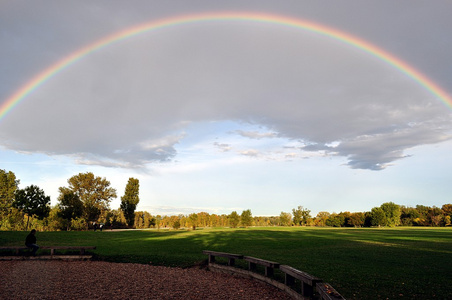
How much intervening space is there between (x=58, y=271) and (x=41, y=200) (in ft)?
Result: 151

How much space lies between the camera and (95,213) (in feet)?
216

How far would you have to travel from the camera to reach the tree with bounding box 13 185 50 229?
162 feet

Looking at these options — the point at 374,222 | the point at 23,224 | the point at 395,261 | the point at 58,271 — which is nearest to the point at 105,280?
the point at 58,271

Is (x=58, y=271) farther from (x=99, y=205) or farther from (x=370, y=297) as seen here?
(x=99, y=205)

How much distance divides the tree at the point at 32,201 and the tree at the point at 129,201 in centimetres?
2514

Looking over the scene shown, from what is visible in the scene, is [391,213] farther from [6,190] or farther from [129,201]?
[6,190]

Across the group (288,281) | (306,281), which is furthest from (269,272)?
(306,281)

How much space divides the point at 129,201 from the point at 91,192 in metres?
10.7

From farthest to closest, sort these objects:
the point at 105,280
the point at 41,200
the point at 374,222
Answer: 1. the point at 374,222
2. the point at 41,200
3. the point at 105,280

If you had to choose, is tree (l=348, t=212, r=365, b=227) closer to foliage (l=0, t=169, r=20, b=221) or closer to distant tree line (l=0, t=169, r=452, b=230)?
distant tree line (l=0, t=169, r=452, b=230)

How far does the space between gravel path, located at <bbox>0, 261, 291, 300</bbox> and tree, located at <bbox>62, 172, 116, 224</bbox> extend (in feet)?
182

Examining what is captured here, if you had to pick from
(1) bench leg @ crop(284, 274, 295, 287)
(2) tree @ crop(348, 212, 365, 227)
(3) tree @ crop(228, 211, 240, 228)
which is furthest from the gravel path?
(2) tree @ crop(348, 212, 365, 227)

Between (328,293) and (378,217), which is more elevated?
(328,293)

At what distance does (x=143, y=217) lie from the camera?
92.5 m
